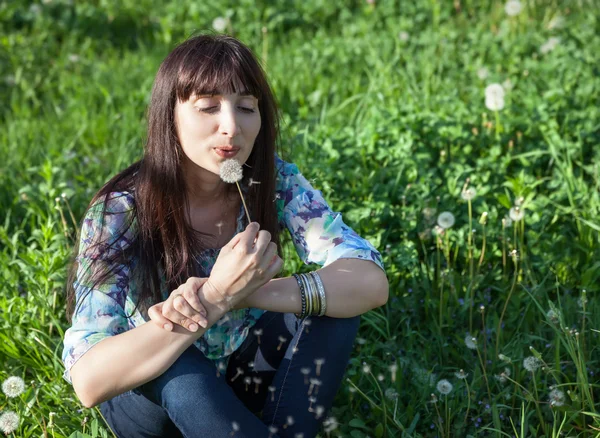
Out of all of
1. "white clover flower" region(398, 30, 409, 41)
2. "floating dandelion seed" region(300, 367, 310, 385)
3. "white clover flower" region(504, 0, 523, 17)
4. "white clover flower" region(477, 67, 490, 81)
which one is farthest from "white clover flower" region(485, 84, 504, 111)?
"floating dandelion seed" region(300, 367, 310, 385)

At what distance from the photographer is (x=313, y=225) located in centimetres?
224

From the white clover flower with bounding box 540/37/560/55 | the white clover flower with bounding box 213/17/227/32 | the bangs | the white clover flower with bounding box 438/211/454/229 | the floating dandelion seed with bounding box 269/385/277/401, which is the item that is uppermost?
the bangs


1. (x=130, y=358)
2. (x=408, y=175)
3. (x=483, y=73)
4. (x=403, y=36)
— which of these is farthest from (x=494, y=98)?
(x=130, y=358)

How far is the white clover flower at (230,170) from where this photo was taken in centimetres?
203

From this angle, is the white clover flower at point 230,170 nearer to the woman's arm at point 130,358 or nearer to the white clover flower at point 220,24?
the woman's arm at point 130,358

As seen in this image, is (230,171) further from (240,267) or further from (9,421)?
(9,421)

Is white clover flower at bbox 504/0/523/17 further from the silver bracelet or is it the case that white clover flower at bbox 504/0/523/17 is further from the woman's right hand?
the woman's right hand

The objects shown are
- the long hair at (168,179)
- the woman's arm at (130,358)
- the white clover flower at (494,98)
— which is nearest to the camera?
the woman's arm at (130,358)

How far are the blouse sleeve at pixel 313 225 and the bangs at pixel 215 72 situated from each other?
0.32 meters

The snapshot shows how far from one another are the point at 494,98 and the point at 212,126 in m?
1.87

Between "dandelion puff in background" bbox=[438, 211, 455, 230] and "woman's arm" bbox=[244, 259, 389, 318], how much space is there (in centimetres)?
81

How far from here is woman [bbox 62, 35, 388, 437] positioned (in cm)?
187

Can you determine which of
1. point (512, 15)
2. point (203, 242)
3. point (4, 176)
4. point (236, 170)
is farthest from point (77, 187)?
point (512, 15)

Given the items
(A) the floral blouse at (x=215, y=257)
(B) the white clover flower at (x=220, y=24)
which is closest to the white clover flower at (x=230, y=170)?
(A) the floral blouse at (x=215, y=257)
